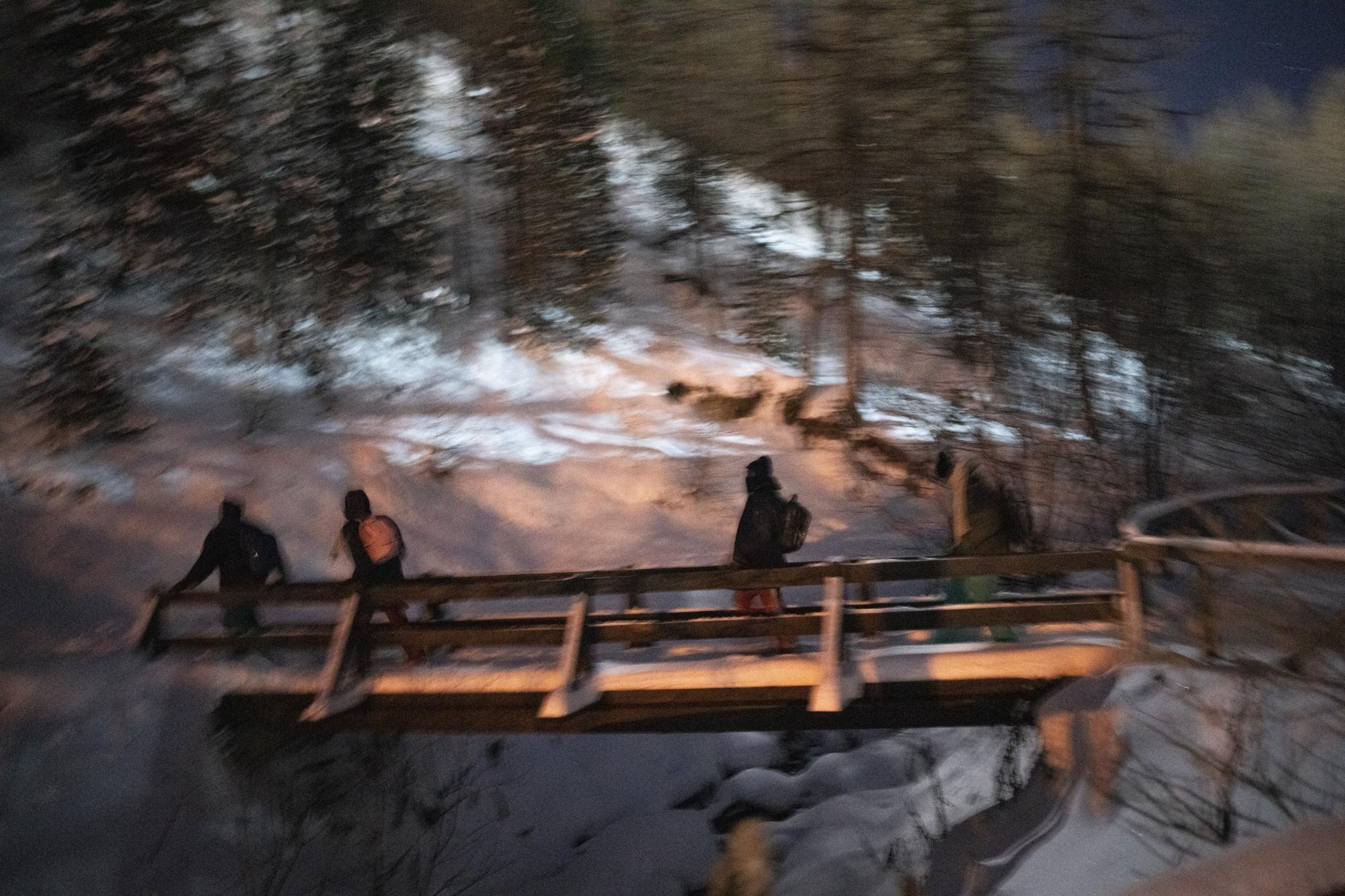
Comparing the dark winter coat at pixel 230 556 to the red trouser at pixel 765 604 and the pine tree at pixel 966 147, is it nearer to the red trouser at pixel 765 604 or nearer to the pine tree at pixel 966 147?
the red trouser at pixel 765 604

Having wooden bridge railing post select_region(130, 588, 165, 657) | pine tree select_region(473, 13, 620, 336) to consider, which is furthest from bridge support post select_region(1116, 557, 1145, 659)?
pine tree select_region(473, 13, 620, 336)

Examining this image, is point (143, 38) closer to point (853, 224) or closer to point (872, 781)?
point (853, 224)

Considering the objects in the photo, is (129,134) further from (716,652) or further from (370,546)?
→ (716,652)

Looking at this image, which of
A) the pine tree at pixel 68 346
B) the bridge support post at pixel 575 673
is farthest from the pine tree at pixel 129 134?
the bridge support post at pixel 575 673

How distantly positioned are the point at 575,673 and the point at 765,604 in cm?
193

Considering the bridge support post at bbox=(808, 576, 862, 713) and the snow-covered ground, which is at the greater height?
the bridge support post at bbox=(808, 576, 862, 713)

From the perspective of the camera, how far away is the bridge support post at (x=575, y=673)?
6.07 meters

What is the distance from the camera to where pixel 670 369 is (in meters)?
19.4

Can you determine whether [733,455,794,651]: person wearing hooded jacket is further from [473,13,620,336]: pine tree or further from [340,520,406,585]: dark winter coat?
[473,13,620,336]: pine tree

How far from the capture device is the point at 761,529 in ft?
23.3

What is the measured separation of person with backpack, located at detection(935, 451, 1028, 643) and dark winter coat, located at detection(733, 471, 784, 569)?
131cm

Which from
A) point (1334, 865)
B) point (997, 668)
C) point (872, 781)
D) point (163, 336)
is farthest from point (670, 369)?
point (1334, 865)

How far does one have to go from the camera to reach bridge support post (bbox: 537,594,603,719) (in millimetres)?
6066

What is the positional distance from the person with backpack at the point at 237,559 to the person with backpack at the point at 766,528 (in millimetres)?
4247
